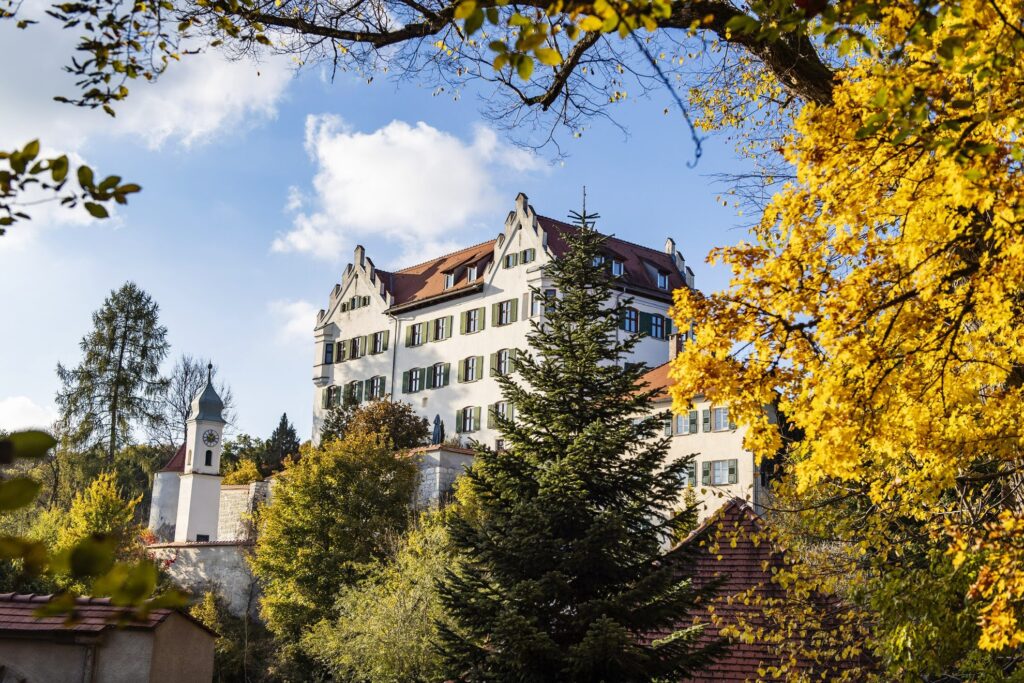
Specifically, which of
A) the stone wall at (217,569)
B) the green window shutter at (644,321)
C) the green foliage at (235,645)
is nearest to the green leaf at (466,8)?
the green foliage at (235,645)

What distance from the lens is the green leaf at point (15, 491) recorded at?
2236 mm

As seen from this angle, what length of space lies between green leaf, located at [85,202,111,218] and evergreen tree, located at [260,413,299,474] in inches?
2397

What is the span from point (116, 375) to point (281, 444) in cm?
1089

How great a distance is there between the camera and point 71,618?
2498 mm

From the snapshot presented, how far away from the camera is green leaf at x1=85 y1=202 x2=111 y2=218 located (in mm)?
3553

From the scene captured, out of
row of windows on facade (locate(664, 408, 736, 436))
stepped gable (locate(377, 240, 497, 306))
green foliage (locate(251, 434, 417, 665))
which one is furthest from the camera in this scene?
stepped gable (locate(377, 240, 497, 306))

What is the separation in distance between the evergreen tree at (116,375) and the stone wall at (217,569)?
16.8 metres

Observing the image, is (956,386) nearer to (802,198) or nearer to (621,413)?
(802,198)

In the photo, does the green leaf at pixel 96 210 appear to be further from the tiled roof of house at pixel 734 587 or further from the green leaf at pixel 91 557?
the tiled roof of house at pixel 734 587

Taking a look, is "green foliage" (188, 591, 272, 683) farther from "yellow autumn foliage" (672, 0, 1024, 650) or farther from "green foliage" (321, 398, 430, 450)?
"yellow autumn foliage" (672, 0, 1024, 650)

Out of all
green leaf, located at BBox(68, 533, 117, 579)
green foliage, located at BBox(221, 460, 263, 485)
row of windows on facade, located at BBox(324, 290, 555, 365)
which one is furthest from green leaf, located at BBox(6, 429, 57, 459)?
green foliage, located at BBox(221, 460, 263, 485)

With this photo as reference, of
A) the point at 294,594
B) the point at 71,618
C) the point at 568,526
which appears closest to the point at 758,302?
the point at 71,618

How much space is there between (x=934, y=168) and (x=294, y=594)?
1272 inches

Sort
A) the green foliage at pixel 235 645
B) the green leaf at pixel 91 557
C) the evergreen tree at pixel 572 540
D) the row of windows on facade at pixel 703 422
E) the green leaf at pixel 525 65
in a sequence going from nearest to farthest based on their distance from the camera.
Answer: the green leaf at pixel 91 557 → the green leaf at pixel 525 65 → the evergreen tree at pixel 572 540 → the green foliage at pixel 235 645 → the row of windows on facade at pixel 703 422
